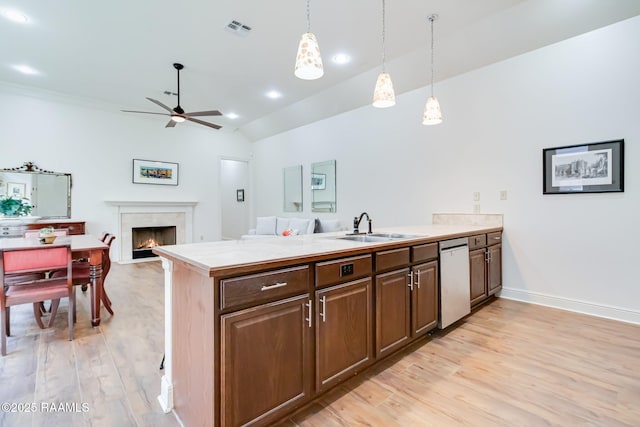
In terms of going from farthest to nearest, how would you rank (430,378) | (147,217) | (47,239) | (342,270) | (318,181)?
(147,217), (318,181), (47,239), (430,378), (342,270)

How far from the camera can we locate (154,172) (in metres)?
6.59

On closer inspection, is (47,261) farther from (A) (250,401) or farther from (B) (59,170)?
(B) (59,170)

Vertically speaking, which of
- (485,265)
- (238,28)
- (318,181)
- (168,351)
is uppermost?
(238,28)

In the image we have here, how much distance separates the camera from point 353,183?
546 centimetres

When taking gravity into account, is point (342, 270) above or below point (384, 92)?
below

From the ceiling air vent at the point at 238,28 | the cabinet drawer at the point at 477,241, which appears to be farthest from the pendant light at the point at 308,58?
the cabinet drawer at the point at 477,241

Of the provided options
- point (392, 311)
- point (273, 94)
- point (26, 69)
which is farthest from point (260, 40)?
point (26, 69)

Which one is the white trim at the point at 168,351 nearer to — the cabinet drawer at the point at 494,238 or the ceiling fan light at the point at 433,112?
the ceiling fan light at the point at 433,112

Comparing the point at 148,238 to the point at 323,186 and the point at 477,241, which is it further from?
the point at 477,241

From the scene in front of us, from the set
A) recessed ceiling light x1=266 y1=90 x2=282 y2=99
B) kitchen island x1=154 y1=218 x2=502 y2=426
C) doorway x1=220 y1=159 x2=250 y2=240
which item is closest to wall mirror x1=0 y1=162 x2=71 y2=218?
doorway x1=220 y1=159 x2=250 y2=240

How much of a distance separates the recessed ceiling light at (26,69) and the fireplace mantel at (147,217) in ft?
7.85

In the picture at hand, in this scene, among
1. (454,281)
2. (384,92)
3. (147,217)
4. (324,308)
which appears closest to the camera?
(324,308)

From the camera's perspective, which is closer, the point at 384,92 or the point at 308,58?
the point at 308,58

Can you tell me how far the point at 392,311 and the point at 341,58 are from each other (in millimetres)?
3417
